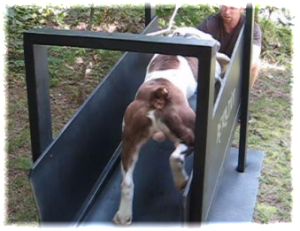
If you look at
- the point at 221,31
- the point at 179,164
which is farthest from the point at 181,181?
the point at 221,31

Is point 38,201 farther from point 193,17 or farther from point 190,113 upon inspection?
point 193,17

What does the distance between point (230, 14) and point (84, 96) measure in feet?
4.44

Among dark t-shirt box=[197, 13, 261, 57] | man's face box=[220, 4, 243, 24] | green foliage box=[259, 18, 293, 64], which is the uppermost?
man's face box=[220, 4, 243, 24]

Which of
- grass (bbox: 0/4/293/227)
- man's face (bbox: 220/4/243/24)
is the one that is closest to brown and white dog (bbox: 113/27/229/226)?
grass (bbox: 0/4/293/227)

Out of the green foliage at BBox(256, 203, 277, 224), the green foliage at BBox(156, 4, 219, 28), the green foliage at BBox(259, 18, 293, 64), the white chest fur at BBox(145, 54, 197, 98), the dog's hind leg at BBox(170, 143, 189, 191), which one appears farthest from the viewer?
the green foliage at BBox(259, 18, 293, 64)

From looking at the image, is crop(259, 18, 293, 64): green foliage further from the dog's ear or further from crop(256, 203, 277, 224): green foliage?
crop(256, 203, 277, 224): green foliage

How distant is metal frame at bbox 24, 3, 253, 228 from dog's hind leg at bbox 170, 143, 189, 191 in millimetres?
179

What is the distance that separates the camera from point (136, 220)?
216 centimetres

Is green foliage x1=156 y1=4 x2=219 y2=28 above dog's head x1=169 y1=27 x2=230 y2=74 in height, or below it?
below

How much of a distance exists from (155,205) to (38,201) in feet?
1.93

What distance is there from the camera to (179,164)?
6.50 feet

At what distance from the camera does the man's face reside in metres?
2.72

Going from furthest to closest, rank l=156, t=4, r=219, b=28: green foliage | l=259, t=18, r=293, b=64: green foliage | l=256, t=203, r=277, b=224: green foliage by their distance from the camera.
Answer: l=259, t=18, r=293, b=64: green foliage
l=156, t=4, r=219, b=28: green foliage
l=256, t=203, r=277, b=224: green foliage

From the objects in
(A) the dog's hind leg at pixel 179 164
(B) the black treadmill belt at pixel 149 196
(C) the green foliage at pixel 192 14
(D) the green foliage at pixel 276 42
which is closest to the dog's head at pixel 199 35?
(B) the black treadmill belt at pixel 149 196
